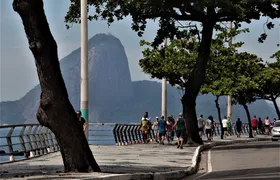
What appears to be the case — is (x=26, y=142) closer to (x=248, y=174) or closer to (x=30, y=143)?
(x=30, y=143)

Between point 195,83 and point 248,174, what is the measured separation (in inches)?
782

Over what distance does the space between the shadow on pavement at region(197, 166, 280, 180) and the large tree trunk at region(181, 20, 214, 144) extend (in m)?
17.9

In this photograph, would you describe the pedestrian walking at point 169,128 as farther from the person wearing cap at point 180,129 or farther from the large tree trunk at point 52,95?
the large tree trunk at point 52,95

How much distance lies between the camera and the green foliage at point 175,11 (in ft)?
116

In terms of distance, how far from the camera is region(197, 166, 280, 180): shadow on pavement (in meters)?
17.8

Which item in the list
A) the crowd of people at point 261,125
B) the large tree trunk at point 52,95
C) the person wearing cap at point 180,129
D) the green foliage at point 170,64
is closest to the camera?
the large tree trunk at point 52,95

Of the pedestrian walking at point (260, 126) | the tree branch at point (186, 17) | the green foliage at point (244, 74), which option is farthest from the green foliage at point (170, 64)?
the pedestrian walking at point (260, 126)

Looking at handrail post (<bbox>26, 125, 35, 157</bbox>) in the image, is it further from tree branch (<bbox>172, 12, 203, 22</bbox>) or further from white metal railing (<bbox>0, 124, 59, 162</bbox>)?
tree branch (<bbox>172, 12, 203, 22</bbox>)

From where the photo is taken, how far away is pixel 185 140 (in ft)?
129

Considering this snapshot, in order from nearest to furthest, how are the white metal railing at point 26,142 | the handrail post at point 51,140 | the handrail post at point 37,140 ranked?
the white metal railing at point 26,142
the handrail post at point 37,140
the handrail post at point 51,140

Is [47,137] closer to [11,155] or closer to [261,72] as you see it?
[11,155]

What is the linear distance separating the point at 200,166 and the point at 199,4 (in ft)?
40.3

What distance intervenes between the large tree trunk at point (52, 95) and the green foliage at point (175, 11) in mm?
17677

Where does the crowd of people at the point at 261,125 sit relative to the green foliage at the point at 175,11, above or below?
below
